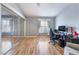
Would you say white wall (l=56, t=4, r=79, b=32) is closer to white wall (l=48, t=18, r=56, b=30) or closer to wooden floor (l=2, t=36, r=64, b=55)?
white wall (l=48, t=18, r=56, b=30)

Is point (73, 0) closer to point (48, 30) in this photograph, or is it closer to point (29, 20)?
point (48, 30)

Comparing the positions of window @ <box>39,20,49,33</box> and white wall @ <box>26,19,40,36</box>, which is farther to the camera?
white wall @ <box>26,19,40,36</box>

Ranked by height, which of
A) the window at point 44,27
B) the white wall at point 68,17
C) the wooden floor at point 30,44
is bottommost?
the wooden floor at point 30,44

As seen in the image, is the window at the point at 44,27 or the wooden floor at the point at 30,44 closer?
the window at the point at 44,27

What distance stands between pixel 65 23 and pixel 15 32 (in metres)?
1.55

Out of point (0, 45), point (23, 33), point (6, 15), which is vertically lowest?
point (0, 45)

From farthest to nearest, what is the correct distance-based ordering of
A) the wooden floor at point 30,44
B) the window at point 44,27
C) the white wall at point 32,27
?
the wooden floor at point 30,44 → the white wall at point 32,27 → the window at point 44,27

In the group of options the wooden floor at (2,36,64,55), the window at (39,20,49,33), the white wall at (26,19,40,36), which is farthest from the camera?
the wooden floor at (2,36,64,55)

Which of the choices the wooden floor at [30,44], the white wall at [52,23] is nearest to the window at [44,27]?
the white wall at [52,23]

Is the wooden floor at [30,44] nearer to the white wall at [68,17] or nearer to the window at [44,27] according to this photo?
the window at [44,27]

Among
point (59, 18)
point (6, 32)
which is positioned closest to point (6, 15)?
point (6, 32)

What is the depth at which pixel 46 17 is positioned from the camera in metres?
3.12

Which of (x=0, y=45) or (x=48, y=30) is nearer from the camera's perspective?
(x=0, y=45)

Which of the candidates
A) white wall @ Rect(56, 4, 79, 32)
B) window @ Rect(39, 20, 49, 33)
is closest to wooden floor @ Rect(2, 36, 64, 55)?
window @ Rect(39, 20, 49, 33)
